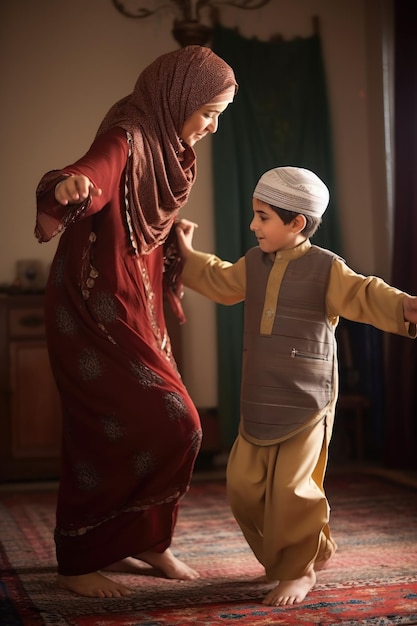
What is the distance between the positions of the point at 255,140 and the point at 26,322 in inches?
65.4

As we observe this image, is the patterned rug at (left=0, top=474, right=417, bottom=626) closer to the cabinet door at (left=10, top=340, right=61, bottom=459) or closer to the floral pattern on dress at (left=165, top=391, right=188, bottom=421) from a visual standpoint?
the floral pattern on dress at (left=165, top=391, right=188, bottom=421)

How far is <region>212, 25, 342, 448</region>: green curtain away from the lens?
17.7ft

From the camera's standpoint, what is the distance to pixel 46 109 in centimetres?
529

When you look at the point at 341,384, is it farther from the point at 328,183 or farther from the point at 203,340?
the point at 328,183

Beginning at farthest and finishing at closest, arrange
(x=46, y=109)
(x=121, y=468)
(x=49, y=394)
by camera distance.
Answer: (x=46, y=109), (x=49, y=394), (x=121, y=468)

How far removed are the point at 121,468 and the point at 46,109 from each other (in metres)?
3.25

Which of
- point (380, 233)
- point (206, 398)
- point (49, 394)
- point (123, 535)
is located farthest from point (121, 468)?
point (380, 233)

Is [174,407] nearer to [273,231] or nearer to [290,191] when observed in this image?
[273,231]

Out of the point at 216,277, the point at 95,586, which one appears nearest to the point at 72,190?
the point at 216,277

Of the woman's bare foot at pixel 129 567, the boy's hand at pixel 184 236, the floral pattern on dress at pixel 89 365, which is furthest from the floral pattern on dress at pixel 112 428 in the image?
the boy's hand at pixel 184 236

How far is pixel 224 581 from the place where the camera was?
2.64 meters

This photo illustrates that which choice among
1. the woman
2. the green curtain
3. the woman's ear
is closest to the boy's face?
the woman's ear

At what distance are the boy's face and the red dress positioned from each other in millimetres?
346

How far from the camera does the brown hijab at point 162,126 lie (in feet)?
8.27
